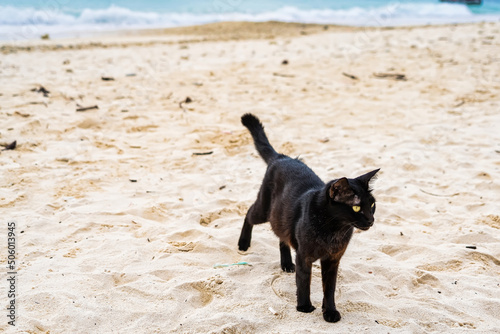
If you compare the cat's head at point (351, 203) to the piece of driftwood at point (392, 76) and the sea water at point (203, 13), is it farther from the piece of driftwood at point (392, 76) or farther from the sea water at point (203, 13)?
the sea water at point (203, 13)

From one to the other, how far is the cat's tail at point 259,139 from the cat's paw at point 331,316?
1314 mm

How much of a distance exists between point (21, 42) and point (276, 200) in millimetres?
13584

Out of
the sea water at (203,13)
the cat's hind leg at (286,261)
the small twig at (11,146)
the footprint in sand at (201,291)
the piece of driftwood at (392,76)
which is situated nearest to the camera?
the footprint in sand at (201,291)

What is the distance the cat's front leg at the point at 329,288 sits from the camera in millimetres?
2424

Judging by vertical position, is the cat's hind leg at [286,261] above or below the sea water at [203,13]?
below

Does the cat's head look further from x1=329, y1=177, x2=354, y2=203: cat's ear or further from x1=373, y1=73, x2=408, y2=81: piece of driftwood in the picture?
x1=373, y1=73, x2=408, y2=81: piece of driftwood

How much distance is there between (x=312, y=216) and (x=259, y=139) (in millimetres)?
1170

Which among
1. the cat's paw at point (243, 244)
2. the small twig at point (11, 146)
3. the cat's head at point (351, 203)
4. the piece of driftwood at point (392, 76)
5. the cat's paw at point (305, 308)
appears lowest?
the cat's paw at point (305, 308)

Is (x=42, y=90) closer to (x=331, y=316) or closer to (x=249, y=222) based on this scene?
(x=249, y=222)

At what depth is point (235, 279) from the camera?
9.15ft

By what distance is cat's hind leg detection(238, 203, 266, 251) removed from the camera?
310 centimetres

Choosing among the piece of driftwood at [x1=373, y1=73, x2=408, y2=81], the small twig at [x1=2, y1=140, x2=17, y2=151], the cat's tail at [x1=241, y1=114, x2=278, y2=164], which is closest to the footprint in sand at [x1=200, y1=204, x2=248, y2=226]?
the cat's tail at [x1=241, y1=114, x2=278, y2=164]

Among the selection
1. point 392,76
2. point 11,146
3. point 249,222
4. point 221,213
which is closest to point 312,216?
point 249,222

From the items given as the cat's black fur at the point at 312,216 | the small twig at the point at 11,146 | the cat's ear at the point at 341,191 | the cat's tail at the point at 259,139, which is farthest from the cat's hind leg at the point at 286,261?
the small twig at the point at 11,146
